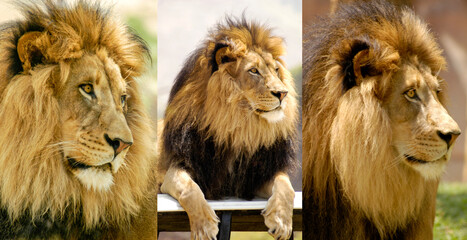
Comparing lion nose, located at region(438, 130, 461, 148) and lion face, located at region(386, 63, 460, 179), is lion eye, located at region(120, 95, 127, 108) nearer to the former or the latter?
lion face, located at region(386, 63, 460, 179)

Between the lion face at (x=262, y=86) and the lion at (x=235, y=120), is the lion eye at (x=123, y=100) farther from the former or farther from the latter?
the lion face at (x=262, y=86)

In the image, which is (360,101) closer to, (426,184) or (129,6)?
(426,184)

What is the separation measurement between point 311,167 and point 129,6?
1.24 meters

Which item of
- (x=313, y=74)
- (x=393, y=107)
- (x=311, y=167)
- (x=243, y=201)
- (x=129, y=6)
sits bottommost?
(x=243, y=201)

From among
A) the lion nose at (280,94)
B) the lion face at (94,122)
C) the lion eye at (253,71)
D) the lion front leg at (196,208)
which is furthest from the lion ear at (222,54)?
the lion front leg at (196,208)

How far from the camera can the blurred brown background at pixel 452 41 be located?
2.80 meters

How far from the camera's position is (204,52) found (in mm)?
2689

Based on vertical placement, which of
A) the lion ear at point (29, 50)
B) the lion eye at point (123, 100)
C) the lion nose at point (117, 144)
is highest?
the lion ear at point (29, 50)

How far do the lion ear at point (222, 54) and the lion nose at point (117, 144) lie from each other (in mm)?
616

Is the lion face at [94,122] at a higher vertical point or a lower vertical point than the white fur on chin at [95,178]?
higher

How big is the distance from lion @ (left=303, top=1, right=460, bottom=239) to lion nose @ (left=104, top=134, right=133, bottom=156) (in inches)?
37.0

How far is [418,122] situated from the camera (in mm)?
2592

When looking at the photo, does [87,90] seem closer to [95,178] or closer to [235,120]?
[95,178]

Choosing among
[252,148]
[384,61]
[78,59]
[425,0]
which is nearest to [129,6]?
[78,59]
